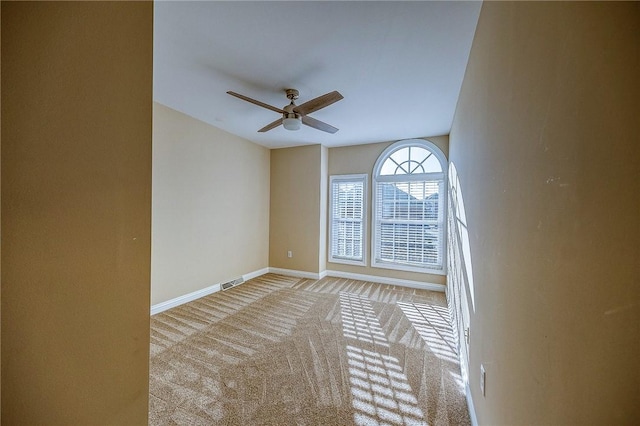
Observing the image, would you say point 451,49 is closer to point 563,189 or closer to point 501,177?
point 501,177

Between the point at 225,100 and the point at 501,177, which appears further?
the point at 225,100

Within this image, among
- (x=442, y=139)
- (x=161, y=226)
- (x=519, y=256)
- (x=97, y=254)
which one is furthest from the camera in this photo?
(x=442, y=139)

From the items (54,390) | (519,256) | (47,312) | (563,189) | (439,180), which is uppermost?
(439,180)

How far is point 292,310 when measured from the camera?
3117mm

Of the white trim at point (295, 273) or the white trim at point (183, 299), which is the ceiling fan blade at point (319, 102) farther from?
the white trim at point (295, 273)

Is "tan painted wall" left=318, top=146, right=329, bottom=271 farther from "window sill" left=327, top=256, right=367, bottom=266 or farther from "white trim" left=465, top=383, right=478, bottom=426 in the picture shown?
"white trim" left=465, top=383, right=478, bottom=426

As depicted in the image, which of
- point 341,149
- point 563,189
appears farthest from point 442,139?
point 563,189

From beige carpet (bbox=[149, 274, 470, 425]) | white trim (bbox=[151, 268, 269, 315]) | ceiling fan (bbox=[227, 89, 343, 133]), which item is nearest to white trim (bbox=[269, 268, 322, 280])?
beige carpet (bbox=[149, 274, 470, 425])

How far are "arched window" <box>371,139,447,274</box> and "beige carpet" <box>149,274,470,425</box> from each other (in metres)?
0.91

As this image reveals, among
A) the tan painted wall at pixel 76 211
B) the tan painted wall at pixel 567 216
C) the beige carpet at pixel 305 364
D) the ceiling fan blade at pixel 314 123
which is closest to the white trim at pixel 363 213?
the beige carpet at pixel 305 364

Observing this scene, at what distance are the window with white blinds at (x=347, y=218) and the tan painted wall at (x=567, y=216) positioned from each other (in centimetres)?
338

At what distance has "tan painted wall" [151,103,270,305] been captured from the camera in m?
2.96

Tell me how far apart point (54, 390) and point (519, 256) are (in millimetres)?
1513

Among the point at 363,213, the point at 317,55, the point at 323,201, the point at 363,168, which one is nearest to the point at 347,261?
the point at 363,213
